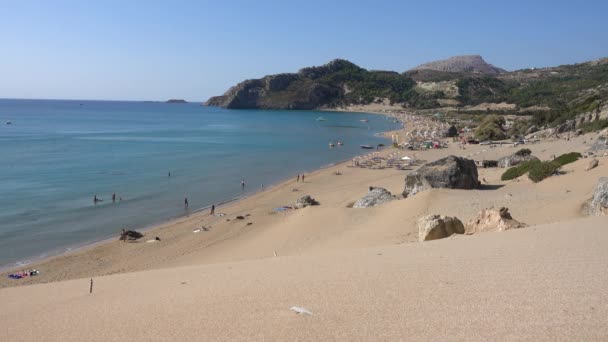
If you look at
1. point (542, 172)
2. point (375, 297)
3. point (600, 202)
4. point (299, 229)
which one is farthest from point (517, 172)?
point (375, 297)

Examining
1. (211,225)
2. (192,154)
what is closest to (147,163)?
(192,154)

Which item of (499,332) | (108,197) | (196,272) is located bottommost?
(108,197)

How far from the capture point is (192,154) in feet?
203

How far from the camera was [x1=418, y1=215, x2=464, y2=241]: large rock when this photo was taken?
1445cm

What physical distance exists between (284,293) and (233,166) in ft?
148

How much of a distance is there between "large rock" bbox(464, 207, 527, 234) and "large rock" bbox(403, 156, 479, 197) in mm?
10813

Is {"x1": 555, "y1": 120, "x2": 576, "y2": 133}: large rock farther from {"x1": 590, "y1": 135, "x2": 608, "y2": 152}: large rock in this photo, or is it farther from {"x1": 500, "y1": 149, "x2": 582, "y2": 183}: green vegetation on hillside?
{"x1": 500, "y1": 149, "x2": 582, "y2": 183}: green vegetation on hillside

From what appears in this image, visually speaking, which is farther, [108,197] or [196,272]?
[108,197]

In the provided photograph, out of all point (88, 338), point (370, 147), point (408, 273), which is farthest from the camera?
point (370, 147)

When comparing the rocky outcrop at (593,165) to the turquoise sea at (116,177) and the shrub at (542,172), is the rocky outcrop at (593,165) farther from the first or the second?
the turquoise sea at (116,177)

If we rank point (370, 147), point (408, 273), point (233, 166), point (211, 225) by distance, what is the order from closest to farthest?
point (408, 273) → point (211, 225) → point (233, 166) → point (370, 147)

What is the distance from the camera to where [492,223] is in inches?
542

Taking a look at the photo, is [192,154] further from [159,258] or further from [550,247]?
[550,247]

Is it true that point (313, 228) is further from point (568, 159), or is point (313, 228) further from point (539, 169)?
point (568, 159)
